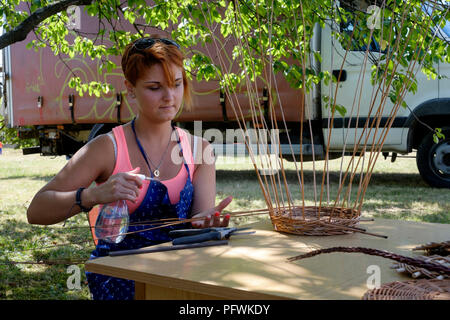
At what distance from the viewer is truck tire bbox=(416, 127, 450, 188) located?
587cm

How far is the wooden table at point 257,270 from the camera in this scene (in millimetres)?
857

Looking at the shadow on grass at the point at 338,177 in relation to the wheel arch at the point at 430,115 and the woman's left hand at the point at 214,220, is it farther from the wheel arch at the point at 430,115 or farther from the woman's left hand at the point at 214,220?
the woman's left hand at the point at 214,220

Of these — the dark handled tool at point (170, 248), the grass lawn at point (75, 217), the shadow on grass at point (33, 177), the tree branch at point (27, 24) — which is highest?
the tree branch at point (27, 24)

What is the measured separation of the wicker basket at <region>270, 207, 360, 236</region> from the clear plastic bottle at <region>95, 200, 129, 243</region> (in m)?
0.39

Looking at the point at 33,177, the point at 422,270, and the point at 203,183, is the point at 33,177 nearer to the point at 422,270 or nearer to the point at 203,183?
the point at 203,183

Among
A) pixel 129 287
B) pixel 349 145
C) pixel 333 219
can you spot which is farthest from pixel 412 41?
pixel 349 145

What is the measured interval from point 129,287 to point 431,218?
3.58 m

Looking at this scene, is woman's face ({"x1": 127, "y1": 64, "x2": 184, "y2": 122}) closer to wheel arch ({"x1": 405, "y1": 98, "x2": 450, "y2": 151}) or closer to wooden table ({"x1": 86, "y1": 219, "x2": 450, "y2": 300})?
wooden table ({"x1": 86, "y1": 219, "x2": 450, "y2": 300})

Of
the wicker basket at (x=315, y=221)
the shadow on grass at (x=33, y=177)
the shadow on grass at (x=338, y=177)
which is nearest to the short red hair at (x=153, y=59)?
the wicker basket at (x=315, y=221)

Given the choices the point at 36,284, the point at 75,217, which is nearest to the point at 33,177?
the point at 75,217

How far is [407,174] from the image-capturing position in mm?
7965

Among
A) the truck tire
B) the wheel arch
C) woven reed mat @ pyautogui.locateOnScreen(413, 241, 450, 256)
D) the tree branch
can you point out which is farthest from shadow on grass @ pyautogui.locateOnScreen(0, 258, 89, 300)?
the truck tire

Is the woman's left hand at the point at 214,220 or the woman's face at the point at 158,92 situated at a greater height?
the woman's face at the point at 158,92

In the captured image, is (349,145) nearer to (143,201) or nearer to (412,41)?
(412,41)
